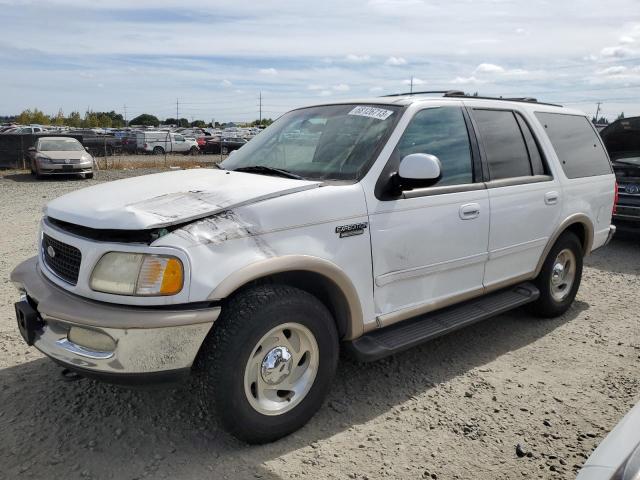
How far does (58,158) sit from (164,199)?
15591 mm

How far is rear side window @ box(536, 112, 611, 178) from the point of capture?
4.77 m

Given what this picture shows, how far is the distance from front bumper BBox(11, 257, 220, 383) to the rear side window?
364cm

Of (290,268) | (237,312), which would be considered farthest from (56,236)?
(290,268)

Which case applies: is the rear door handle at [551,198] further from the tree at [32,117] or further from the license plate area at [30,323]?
the tree at [32,117]

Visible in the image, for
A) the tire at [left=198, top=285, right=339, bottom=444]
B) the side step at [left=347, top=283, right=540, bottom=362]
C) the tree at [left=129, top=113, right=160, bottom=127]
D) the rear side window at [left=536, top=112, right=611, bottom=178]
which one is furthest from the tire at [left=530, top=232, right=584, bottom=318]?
the tree at [left=129, top=113, right=160, bottom=127]

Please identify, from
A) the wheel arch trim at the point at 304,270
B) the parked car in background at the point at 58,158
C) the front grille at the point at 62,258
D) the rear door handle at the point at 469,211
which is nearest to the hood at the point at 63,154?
the parked car in background at the point at 58,158

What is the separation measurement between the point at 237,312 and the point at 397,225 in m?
1.18

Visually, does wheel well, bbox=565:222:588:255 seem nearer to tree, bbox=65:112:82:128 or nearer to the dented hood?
the dented hood

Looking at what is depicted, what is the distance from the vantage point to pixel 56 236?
2854mm

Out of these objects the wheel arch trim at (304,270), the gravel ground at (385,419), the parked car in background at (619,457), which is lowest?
the gravel ground at (385,419)

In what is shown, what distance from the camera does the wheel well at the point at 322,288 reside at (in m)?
2.92

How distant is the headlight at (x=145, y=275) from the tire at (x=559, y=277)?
3.46m

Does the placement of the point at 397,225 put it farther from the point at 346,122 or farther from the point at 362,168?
the point at 346,122

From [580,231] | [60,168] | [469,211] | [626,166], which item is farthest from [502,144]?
[60,168]
